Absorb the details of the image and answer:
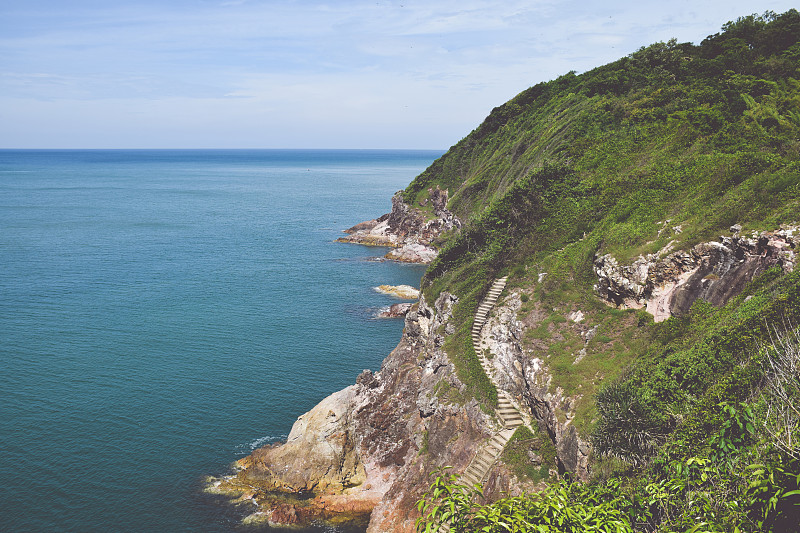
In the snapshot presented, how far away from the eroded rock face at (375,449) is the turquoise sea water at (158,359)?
3844 mm

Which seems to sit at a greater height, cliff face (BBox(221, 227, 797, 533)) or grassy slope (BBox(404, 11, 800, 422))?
grassy slope (BBox(404, 11, 800, 422))

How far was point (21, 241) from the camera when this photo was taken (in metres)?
110

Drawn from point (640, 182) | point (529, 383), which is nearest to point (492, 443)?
point (529, 383)

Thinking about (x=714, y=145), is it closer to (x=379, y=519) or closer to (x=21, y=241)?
(x=379, y=519)

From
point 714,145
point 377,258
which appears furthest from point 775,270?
point 377,258

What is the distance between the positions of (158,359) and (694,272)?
54.1 meters

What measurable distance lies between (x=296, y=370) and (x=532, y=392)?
30845mm

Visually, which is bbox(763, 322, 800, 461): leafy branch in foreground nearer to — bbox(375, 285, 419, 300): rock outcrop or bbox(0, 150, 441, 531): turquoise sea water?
bbox(0, 150, 441, 531): turquoise sea water

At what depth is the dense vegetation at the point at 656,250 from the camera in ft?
40.5

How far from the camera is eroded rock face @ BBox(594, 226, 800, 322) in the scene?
2769 centimetres

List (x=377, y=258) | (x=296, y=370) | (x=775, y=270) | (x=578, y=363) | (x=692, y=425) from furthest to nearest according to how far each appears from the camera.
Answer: (x=377, y=258) → (x=296, y=370) → (x=578, y=363) → (x=775, y=270) → (x=692, y=425)

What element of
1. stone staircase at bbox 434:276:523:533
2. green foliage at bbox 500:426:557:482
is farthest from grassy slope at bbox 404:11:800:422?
green foliage at bbox 500:426:557:482

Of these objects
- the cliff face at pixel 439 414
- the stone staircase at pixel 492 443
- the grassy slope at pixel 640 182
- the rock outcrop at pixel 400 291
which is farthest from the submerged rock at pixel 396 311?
the stone staircase at pixel 492 443

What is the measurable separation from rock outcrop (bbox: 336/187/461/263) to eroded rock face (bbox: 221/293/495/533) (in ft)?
184
